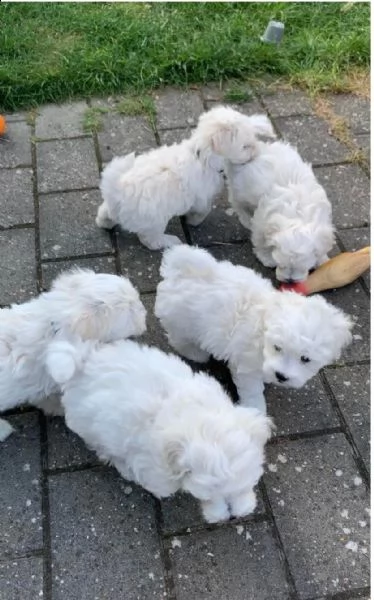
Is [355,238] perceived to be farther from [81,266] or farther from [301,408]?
[81,266]

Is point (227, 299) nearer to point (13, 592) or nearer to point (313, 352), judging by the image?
point (313, 352)

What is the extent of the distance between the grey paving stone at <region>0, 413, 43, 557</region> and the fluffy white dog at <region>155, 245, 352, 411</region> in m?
0.94

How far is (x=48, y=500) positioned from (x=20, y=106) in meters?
3.46

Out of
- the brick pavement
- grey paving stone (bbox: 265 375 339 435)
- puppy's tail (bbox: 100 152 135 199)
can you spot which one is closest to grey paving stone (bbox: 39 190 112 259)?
the brick pavement

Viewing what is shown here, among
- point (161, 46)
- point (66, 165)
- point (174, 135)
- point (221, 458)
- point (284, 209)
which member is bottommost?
point (66, 165)

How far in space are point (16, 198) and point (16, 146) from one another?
2.09ft

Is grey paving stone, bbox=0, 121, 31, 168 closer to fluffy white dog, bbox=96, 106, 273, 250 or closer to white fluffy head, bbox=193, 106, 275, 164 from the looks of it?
fluffy white dog, bbox=96, 106, 273, 250

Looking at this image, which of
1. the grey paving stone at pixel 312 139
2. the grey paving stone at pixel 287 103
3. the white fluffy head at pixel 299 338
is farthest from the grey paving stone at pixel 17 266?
the grey paving stone at pixel 287 103

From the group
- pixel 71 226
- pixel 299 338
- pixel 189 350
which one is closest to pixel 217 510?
pixel 299 338

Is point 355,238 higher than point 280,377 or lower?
lower

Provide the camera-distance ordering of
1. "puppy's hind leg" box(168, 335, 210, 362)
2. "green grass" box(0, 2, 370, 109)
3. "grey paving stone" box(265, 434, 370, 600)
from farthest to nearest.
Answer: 1. "green grass" box(0, 2, 370, 109)
2. "puppy's hind leg" box(168, 335, 210, 362)
3. "grey paving stone" box(265, 434, 370, 600)

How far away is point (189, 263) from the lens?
3.24 m

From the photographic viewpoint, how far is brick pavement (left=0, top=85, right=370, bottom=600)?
295 cm

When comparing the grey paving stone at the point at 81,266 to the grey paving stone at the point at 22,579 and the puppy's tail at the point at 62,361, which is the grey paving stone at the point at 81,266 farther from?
the grey paving stone at the point at 22,579
